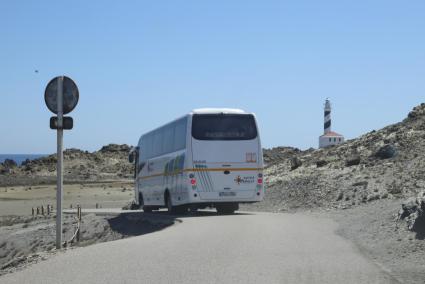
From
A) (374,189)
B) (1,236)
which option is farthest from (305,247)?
(1,236)

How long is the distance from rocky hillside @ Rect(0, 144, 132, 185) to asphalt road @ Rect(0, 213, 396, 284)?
7808 centimetres

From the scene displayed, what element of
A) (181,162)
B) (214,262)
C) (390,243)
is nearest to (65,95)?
(214,262)

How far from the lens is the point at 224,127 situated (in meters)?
27.2

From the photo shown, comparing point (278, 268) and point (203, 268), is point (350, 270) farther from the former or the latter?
point (203, 268)

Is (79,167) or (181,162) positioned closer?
(181,162)

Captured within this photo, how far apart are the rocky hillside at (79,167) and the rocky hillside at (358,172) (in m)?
56.2

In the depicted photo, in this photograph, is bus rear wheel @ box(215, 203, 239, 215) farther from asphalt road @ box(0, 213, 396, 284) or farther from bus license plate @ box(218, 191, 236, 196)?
asphalt road @ box(0, 213, 396, 284)

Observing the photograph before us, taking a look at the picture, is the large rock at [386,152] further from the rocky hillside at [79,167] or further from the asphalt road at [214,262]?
the rocky hillside at [79,167]

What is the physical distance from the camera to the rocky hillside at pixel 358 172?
1170 inches

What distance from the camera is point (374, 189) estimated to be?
29500 millimetres

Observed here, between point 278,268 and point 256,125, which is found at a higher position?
point 256,125

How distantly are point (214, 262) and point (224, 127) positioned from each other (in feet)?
50.4

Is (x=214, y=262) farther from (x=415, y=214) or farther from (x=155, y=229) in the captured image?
(x=155, y=229)

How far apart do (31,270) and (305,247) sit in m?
5.17
